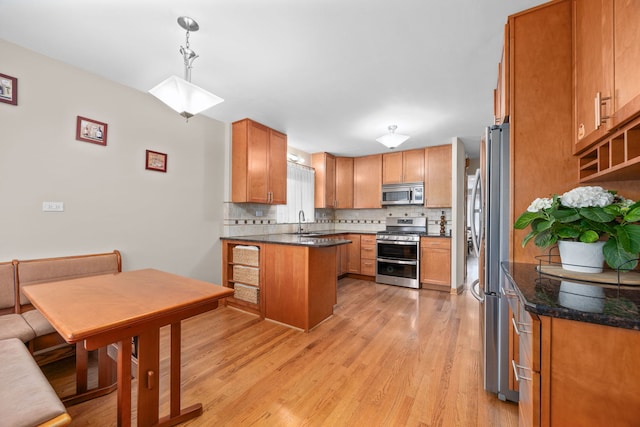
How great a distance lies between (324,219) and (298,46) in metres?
3.95

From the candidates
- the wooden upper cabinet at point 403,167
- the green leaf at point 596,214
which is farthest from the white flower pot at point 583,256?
the wooden upper cabinet at point 403,167

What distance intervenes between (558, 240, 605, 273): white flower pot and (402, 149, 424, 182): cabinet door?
3.54 meters

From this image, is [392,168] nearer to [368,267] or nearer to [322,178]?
[322,178]

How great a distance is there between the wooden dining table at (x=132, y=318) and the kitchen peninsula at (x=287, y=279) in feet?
4.25

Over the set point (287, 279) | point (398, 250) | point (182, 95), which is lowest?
point (287, 279)

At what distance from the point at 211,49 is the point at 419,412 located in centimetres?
287

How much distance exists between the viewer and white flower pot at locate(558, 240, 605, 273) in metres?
1.21

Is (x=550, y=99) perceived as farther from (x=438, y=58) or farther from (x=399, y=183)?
(x=399, y=183)

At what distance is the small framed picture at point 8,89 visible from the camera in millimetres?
2025

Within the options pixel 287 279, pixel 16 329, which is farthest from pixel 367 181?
pixel 16 329

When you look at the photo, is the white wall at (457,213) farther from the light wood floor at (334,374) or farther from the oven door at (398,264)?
the light wood floor at (334,374)

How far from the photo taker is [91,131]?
247 centimetres

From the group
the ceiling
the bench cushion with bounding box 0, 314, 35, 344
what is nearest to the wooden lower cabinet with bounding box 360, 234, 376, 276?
the ceiling

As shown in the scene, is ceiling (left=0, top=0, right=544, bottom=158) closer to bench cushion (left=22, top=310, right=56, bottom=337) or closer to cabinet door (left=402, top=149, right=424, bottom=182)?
cabinet door (left=402, top=149, right=424, bottom=182)
